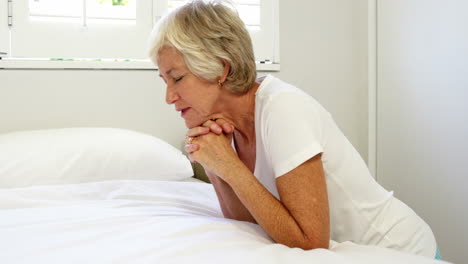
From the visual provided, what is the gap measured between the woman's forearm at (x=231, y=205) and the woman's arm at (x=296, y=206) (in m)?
0.19

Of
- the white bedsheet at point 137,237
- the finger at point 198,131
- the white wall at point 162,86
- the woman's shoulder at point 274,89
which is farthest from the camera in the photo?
the white wall at point 162,86

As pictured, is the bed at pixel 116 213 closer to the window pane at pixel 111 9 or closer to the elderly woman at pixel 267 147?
the elderly woman at pixel 267 147

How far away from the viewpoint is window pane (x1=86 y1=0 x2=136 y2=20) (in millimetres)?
2074

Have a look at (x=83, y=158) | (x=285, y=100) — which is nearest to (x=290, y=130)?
(x=285, y=100)

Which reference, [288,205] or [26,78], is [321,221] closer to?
[288,205]

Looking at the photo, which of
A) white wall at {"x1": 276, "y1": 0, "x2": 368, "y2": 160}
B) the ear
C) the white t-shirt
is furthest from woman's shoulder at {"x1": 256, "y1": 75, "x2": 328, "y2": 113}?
white wall at {"x1": 276, "y1": 0, "x2": 368, "y2": 160}

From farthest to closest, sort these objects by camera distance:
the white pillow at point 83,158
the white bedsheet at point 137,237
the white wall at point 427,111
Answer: the white wall at point 427,111 < the white pillow at point 83,158 < the white bedsheet at point 137,237

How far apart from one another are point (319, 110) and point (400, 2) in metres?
1.44

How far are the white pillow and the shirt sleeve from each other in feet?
2.74

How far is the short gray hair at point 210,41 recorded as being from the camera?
1.05 metres

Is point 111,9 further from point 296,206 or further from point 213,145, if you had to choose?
point 296,206

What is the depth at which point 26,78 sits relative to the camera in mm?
1966

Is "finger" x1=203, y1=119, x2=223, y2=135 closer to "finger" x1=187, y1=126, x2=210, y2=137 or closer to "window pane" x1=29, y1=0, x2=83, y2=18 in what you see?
"finger" x1=187, y1=126, x2=210, y2=137

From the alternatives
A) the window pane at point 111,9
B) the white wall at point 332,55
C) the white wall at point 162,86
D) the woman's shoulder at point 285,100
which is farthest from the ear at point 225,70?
the white wall at point 332,55
